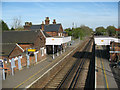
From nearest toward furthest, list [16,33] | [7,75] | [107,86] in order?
[107,86] → [7,75] → [16,33]

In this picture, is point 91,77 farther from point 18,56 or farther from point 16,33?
point 16,33

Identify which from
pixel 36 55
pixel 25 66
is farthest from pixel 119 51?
pixel 25 66

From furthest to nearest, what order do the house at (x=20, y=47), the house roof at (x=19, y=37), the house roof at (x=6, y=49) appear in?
the house roof at (x=19, y=37), the house at (x=20, y=47), the house roof at (x=6, y=49)

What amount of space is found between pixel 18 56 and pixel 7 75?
8.90 feet

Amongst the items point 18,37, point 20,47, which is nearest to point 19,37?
point 18,37

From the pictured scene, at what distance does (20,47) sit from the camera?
58.1 feet

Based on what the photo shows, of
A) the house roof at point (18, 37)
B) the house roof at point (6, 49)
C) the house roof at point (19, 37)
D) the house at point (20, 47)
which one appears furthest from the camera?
the house roof at point (19, 37)

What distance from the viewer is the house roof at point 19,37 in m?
19.7

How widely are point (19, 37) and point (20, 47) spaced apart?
3.52 metres

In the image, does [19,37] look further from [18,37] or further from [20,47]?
[20,47]

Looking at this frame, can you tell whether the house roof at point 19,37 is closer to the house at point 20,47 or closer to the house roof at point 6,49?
the house at point 20,47

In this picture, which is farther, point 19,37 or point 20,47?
point 19,37

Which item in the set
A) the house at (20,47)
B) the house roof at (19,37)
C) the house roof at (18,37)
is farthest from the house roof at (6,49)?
the house roof at (19,37)

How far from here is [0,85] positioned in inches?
481
